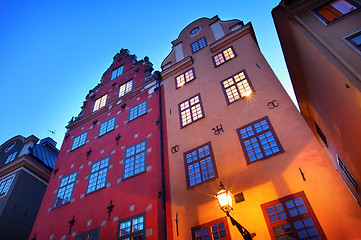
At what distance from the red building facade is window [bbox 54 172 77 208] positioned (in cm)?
7

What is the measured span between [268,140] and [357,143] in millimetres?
2567

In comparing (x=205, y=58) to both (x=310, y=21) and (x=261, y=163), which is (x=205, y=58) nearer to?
(x=310, y=21)

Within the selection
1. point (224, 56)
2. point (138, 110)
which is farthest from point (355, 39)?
point (138, 110)

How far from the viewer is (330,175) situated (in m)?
6.79

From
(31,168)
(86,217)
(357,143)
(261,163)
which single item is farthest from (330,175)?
(31,168)

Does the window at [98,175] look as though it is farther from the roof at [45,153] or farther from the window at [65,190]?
the roof at [45,153]

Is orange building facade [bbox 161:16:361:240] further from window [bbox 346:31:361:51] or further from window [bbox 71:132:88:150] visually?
window [bbox 71:132:88:150]

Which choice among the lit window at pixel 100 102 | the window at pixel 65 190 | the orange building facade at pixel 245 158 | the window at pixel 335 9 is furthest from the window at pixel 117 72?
the window at pixel 335 9

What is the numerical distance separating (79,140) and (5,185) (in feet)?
20.4

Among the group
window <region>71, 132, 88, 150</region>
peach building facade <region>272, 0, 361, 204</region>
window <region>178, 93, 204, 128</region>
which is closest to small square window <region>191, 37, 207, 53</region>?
window <region>178, 93, 204, 128</region>

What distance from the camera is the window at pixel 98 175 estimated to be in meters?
11.9

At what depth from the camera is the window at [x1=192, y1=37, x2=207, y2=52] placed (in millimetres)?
14902

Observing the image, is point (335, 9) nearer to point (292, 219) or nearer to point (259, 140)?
point (259, 140)

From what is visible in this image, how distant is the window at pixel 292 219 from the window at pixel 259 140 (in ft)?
5.45
